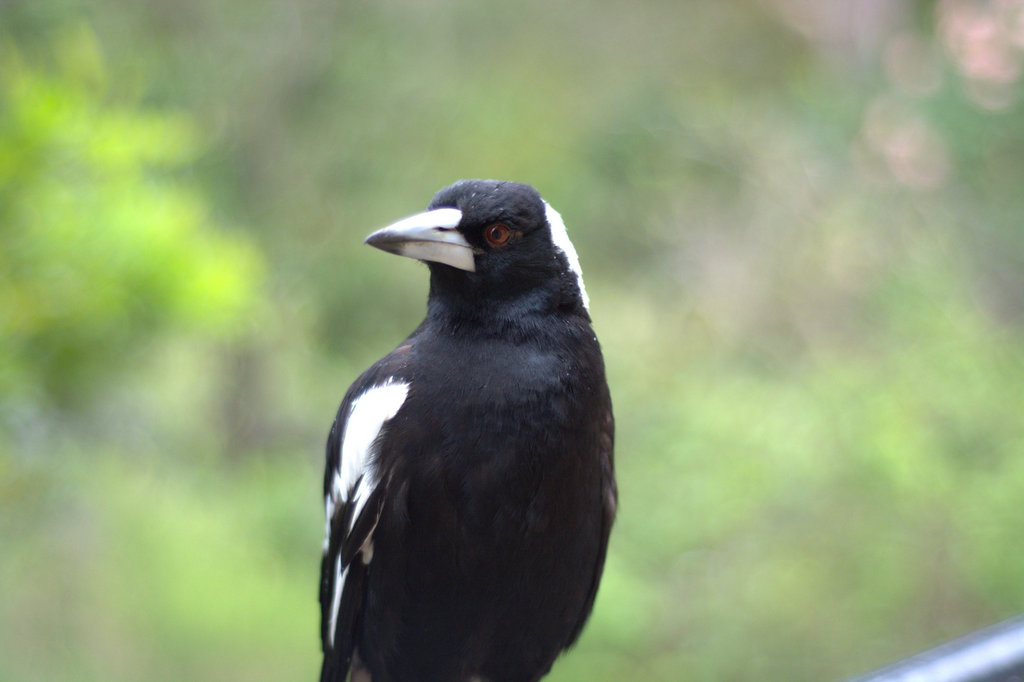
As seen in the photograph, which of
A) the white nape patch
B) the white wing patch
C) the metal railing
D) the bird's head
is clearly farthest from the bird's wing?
the metal railing

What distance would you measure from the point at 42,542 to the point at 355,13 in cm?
211

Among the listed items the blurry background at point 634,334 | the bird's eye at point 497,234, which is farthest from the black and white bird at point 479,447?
the blurry background at point 634,334

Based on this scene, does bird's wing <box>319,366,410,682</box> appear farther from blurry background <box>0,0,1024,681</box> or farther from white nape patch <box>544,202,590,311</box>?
blurry background <box>0,0,1024,681</box>

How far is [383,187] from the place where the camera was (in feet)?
12.2

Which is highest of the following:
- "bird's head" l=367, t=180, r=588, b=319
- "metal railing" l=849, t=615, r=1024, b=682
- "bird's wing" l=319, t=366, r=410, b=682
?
"bird's head" l=367, t=180, r=588, b=319

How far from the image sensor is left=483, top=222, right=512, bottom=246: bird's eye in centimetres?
123

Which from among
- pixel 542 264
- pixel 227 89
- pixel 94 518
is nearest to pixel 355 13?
pixel 227 89

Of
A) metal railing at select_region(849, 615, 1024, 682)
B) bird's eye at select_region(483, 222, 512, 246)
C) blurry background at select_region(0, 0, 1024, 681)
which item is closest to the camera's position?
metal railing at select_region(849, 615, 1024, 682)

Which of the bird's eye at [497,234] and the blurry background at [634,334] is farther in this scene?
the blurry background at [634,334]

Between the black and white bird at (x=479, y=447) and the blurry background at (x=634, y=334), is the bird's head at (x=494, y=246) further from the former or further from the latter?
the blurry background at (x=634, y=334)

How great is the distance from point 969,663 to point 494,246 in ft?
2.23

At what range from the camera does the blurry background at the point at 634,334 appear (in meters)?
3.07

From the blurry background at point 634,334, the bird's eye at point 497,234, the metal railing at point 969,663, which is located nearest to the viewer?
the metal railing at point 969,663

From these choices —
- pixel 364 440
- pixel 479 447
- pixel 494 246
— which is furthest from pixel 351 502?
pixel 494 246
